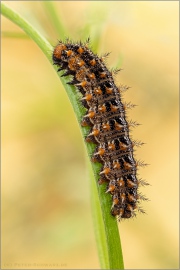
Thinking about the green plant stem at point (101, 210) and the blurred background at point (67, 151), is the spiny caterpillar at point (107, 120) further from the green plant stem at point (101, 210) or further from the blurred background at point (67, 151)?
the blurred background at point (67, 151)

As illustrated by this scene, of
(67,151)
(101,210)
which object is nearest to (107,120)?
(101,210)

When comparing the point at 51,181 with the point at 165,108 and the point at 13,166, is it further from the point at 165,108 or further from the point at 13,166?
the point at 165,108

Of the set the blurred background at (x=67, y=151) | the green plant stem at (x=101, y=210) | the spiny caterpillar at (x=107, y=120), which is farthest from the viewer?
the blurred background at (x=67, y=151)

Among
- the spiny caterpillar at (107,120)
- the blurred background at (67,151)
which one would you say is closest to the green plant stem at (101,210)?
the spiny caterpillar at (107,120)

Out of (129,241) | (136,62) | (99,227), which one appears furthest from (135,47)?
(99,227)

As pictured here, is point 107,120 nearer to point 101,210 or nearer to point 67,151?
point 101,210

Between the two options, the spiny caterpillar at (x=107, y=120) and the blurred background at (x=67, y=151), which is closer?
the spiny caterpillar at (x=107, y=120)
